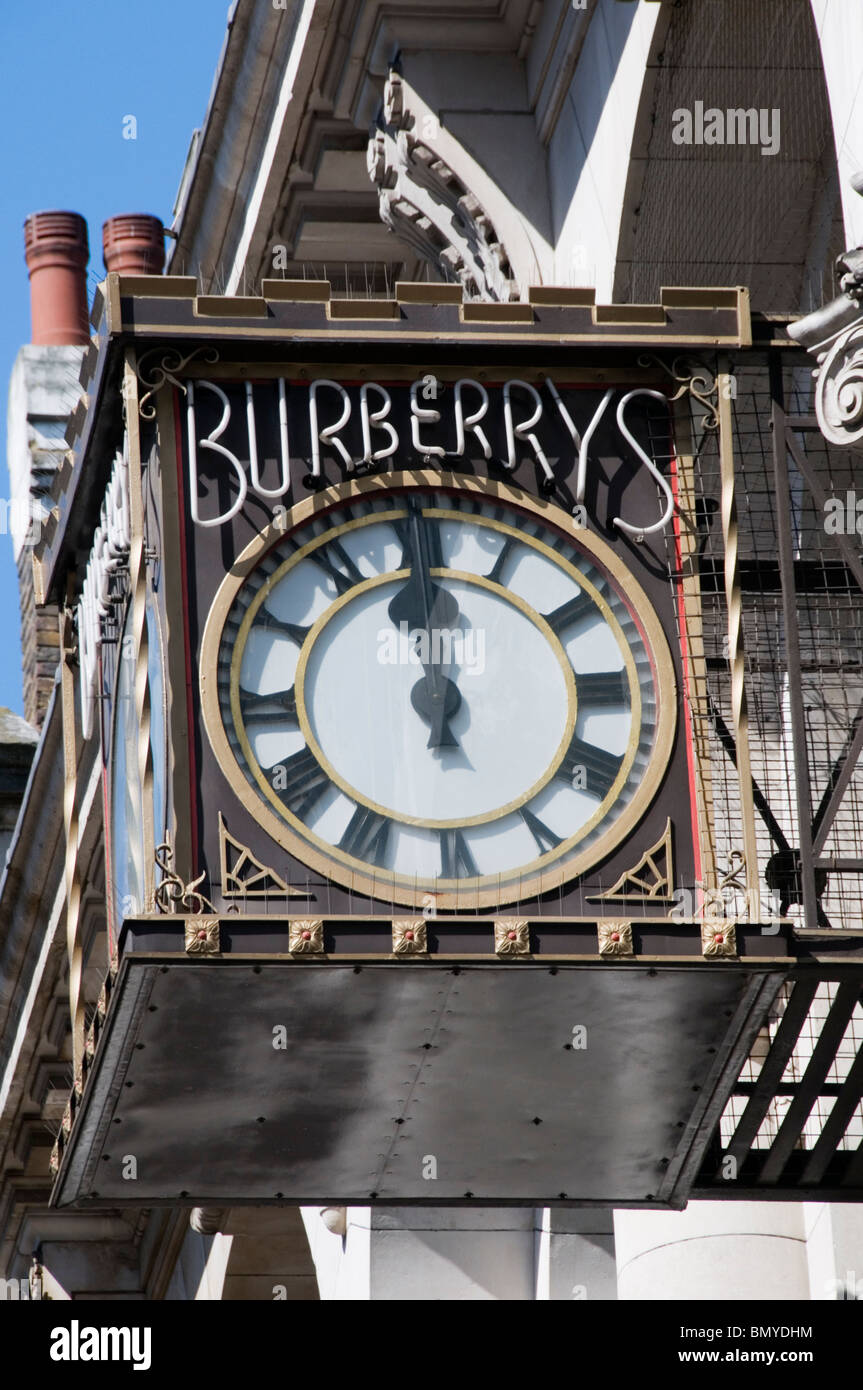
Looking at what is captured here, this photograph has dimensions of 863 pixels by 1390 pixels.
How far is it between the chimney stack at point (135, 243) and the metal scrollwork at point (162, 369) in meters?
17.5

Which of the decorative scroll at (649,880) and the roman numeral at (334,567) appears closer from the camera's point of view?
the decorative scroll at (649,880)

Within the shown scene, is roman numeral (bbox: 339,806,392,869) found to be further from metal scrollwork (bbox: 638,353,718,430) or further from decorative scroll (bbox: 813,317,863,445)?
decorative scroll (bbox: 813,317,863,445)

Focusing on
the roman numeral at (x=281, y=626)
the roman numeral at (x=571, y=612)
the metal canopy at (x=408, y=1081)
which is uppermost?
the roman numeral at (x=571, y=612)

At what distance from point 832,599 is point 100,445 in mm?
3378

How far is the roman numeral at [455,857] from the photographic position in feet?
39.2

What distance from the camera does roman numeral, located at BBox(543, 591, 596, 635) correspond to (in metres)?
12.4

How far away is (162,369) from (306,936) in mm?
2273

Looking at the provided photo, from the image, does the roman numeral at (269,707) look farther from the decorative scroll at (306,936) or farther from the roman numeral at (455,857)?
the decorative scroll at (306,936)

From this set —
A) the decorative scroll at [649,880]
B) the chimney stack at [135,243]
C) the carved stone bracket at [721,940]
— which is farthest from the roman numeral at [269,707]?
the chimney stack at [135,243]

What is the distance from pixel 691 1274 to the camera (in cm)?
1720

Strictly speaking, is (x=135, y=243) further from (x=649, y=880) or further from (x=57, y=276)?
(x=649, y=880)
